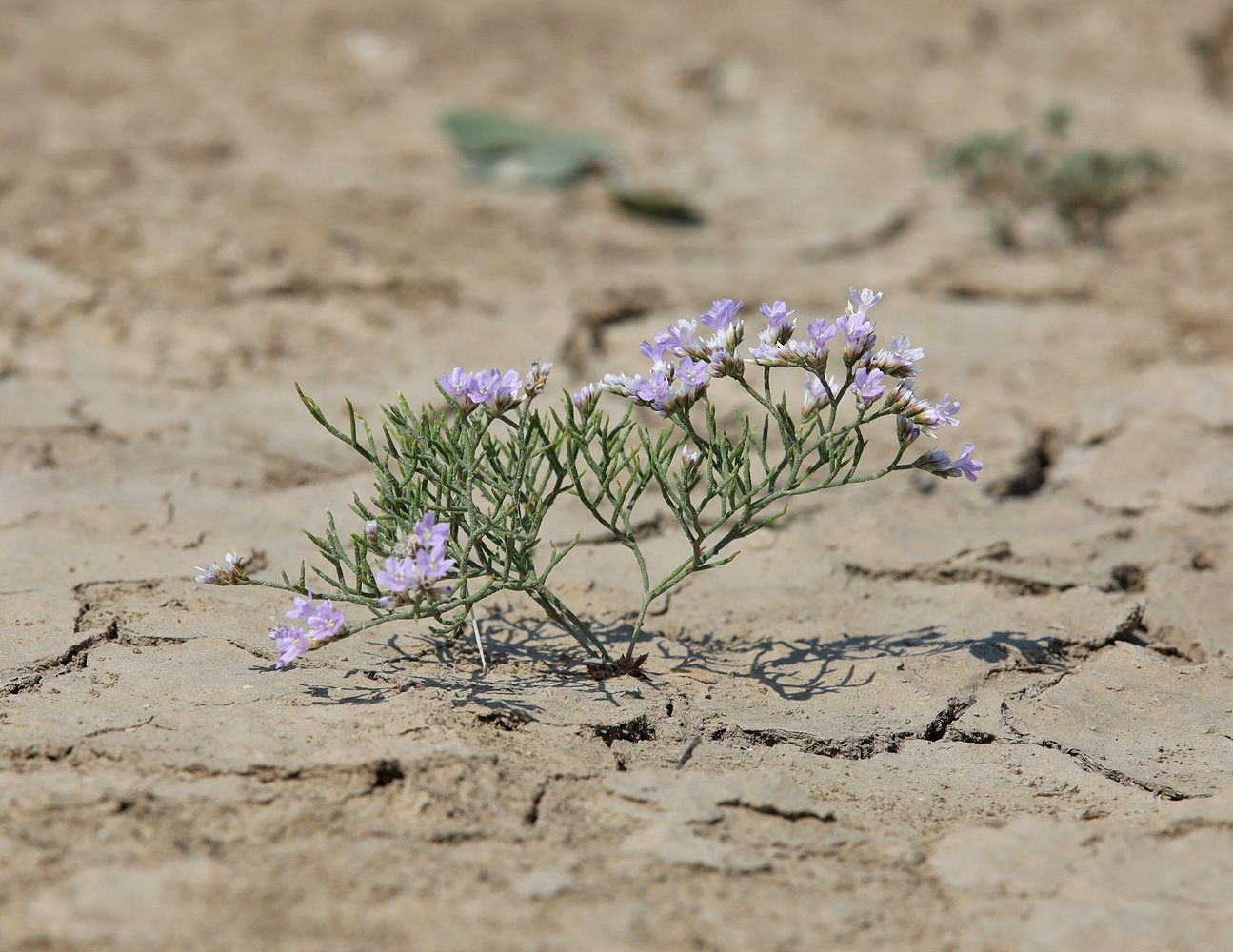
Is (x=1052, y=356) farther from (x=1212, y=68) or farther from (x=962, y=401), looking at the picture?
(x=1212, y=68)

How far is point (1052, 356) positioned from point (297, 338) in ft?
10.9

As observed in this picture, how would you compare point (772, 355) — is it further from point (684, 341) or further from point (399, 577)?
point (399, 577)

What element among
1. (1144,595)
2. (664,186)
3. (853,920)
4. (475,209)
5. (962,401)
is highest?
(664,186)

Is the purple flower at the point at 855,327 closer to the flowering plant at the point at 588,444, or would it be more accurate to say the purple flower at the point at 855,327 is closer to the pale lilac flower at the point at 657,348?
the flowering plant at the point at 588,444

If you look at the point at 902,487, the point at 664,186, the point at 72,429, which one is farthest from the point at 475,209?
the point at 902,487

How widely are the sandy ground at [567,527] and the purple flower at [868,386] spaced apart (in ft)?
2.49

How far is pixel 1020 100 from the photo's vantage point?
7.29 m

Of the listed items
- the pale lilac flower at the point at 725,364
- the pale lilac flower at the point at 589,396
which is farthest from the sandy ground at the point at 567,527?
the pale lilac flower at the point at 725,364

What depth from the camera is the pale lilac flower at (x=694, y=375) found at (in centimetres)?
239

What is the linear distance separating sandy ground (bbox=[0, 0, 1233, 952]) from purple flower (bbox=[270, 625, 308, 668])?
15 centimetres

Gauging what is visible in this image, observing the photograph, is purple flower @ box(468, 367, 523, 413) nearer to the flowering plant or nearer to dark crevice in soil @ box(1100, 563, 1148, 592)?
the flowering plant

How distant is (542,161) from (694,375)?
4024mm

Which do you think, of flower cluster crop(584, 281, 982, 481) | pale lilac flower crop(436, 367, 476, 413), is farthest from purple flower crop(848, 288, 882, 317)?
pale lilac flower crop(436, 367, 476, 413)

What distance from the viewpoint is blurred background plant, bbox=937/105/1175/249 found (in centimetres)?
568
